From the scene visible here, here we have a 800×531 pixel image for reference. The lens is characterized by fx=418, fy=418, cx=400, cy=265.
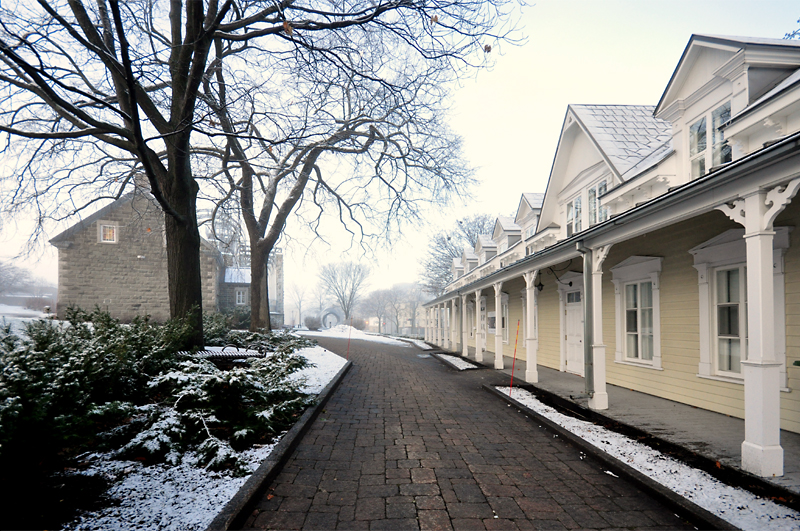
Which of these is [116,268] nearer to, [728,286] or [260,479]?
[260,479]

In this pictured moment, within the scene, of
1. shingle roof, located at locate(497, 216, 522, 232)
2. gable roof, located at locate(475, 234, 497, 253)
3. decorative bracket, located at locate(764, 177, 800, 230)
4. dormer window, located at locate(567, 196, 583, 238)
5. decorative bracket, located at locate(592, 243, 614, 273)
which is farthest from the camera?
gable roof, located at locate(475, 234, 497, 253)

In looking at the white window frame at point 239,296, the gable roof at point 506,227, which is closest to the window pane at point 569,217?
the gable roof at point 506,227

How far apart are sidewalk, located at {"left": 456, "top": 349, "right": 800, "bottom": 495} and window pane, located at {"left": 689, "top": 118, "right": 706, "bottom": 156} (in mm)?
4474

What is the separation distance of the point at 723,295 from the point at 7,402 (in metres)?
8.92

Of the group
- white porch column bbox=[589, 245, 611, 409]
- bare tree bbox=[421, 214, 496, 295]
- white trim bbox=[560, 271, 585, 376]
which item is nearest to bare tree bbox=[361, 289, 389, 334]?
bare tree bbox=[421, 214, 496, 295]

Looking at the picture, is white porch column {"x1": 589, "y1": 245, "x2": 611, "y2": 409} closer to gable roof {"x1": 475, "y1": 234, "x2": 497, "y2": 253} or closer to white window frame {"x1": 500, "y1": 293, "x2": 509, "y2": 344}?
white window frame {"x1": 500, "y1": 293, "x2": 509, "y2": 344}

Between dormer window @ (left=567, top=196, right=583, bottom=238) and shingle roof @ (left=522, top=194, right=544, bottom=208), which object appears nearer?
dormer window @ (left=567, top=196, right=583, bottom=238)

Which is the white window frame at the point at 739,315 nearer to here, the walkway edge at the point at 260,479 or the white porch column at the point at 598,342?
the white porch column at the point at 598,342

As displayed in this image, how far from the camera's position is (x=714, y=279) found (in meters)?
7.00

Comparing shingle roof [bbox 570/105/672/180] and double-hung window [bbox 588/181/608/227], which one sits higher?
shingle roof [bbox 570/105/672/180]

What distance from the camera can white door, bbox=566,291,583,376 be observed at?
11477mm

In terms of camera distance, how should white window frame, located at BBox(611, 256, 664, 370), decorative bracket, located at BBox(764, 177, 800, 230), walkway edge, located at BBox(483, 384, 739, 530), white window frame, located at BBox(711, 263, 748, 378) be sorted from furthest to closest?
white window frame, located at BBox(611, 256, 664, 370) → white window frame, located at BBox(711, 263, 748, 378) → decorative bracket, located at BBox(764, 177, 800, 230) → walkway edge, located at BBox(483, 384, 739, 530)

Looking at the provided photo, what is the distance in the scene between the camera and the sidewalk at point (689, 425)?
445cm

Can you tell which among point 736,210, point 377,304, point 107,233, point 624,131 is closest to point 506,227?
point 624,131
